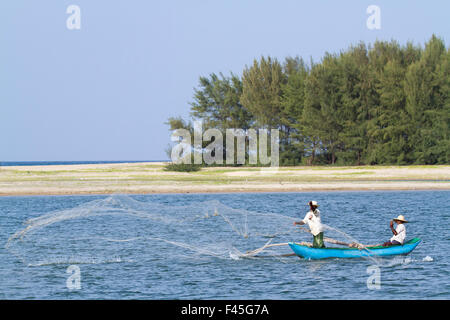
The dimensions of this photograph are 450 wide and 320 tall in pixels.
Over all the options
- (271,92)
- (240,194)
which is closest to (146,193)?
(240,194)

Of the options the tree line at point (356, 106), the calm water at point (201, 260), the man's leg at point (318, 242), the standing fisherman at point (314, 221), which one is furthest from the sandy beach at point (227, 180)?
the standing fisherman at point (314, 221)

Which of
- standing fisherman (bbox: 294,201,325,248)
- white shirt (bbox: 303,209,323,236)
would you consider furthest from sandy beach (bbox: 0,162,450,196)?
white shirt (bbox: 303,209,323,236)

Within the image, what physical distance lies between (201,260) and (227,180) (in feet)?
127

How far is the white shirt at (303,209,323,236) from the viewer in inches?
959

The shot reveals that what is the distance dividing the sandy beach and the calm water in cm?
1374

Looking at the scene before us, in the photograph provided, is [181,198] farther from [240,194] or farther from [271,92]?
[271,92]

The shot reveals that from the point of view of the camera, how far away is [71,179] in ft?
223

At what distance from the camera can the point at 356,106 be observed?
81250 mm

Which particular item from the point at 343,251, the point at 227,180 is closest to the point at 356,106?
the point at 227,180

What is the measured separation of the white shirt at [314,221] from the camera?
24.4 m

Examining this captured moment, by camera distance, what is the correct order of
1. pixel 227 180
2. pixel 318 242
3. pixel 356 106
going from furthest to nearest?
1. pixel 356 106
2. pixel 227 180
3. pixel 318 242

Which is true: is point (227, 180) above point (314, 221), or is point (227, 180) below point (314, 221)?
below

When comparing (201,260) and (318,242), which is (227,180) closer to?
(201,260)

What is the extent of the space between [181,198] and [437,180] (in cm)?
2507
